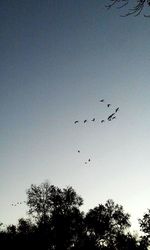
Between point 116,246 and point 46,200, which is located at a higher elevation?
point 46,200

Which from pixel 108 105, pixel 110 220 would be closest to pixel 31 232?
pixel 110 220

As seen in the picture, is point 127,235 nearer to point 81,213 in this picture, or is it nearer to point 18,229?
point 81,213

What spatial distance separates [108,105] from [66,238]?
58538mm

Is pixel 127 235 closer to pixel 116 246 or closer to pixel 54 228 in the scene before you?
pixel 116 246

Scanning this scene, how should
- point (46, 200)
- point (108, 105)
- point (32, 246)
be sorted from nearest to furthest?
point (108, 105)
point (32, 246)
point (46, 200)

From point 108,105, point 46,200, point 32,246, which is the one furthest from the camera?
point 46,200

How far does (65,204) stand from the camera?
70312mm

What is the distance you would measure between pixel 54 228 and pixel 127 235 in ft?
59.6

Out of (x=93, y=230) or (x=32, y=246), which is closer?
(x=32, y=246)

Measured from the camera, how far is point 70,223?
69812 millimetres

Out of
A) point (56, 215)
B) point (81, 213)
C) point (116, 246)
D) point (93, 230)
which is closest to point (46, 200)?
point (56, 215)

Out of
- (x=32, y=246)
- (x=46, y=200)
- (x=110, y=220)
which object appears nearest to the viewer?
(x=32, y=246)

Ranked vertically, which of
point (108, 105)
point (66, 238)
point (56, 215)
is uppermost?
point (56, 215)

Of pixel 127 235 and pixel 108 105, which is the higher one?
pixel 127 235
